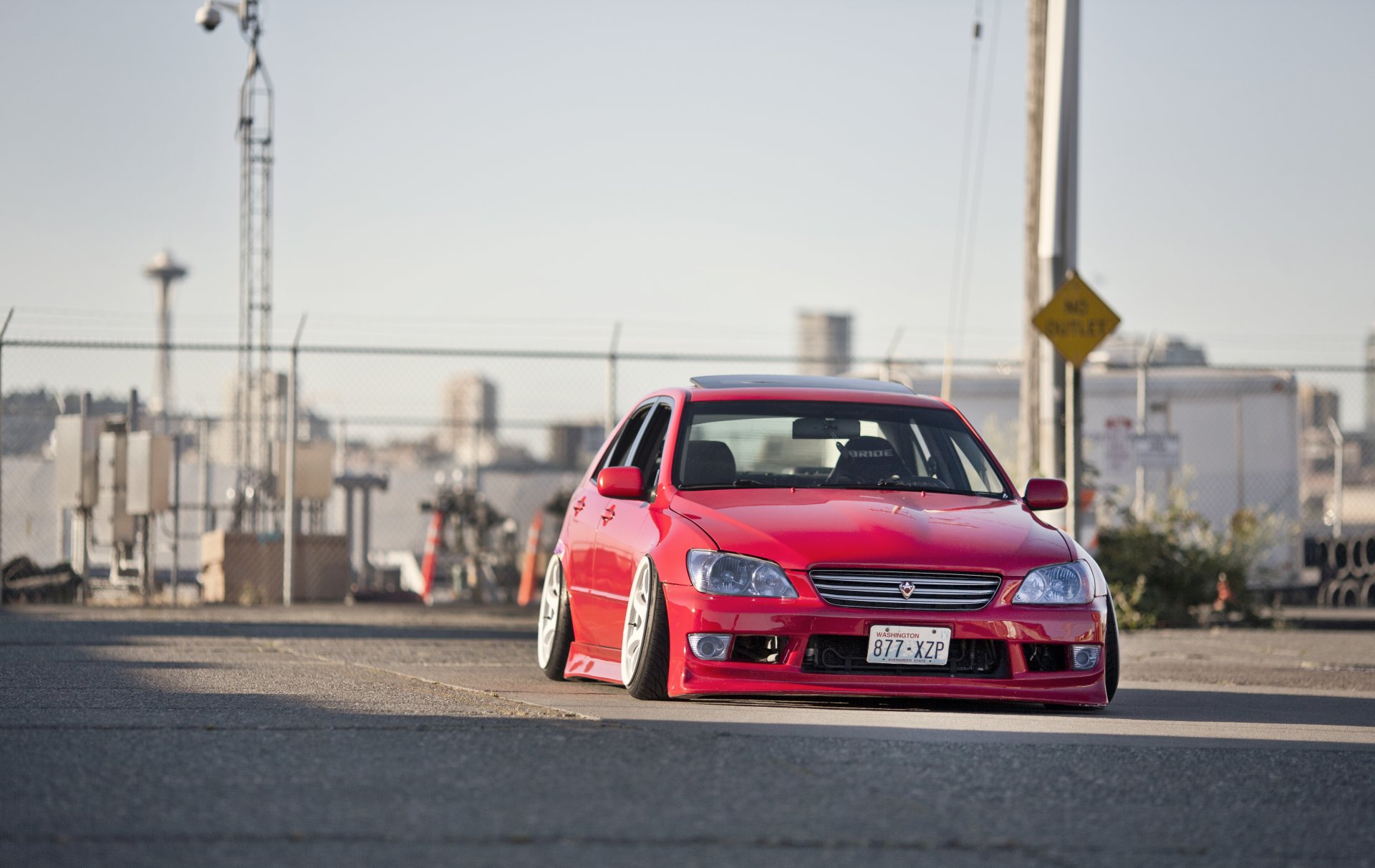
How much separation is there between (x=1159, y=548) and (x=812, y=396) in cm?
854

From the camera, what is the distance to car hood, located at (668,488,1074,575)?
7.55 metres

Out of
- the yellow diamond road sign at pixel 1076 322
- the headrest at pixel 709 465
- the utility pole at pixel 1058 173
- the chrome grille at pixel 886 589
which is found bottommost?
the chrome grille at pixel 886 589

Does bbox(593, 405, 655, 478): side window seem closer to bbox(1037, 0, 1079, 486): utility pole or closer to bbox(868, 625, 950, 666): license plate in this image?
bbox(868, 625, 950, 666): license plate

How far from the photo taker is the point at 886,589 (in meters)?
7.52

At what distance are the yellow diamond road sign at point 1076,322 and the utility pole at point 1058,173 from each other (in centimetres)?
99

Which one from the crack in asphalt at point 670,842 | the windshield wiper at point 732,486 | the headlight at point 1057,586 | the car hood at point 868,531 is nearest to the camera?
the crack in asphalt at point 670,842

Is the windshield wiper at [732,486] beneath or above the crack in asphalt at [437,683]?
above

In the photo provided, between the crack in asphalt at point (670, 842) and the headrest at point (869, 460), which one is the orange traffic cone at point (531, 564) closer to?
the headrest at point (869, 460)

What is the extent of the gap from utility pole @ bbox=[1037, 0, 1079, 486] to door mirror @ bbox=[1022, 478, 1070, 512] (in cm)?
698

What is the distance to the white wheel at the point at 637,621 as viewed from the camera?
784 centimetres

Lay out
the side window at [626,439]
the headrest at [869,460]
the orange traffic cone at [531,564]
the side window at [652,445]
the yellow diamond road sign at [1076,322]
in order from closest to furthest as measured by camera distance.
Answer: the headrest at [869,460], the side window at [652,445], the side window at [626,439], the yellow diamond road sign at [1076,322], the orange traffic cone at [531,564]

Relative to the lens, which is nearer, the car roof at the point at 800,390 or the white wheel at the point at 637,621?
the white wheel at the point at 637,621

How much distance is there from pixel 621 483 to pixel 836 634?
61.0 inches

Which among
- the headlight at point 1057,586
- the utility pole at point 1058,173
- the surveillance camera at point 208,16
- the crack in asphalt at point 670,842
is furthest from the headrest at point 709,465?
the surveillance camera at point 208,16
